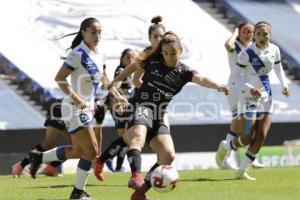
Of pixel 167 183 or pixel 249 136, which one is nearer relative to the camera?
pixel 167 183

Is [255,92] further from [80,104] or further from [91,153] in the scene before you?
[80,104]

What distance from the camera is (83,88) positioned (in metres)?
10.2

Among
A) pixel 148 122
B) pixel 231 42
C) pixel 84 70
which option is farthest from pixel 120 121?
pixel 148 122

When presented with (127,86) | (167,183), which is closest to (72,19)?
(127,86)

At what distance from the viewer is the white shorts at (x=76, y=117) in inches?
392

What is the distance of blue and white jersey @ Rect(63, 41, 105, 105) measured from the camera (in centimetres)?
997

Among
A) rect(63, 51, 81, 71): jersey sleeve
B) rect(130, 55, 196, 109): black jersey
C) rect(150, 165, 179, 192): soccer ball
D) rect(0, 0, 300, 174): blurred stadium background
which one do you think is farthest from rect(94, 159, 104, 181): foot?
rect(0, 0, 300, 174): blurred stadium background

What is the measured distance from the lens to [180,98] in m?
23.7

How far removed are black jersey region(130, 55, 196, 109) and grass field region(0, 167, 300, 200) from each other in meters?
1.27

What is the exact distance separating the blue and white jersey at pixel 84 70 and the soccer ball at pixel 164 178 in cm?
177

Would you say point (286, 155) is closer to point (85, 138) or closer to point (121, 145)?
point (121, 145)

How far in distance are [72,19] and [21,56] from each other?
275 cm

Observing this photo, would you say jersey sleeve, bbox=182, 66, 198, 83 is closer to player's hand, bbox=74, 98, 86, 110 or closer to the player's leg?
player's hand, bbox=74, 98, 86, 110

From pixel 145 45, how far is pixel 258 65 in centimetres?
1265
